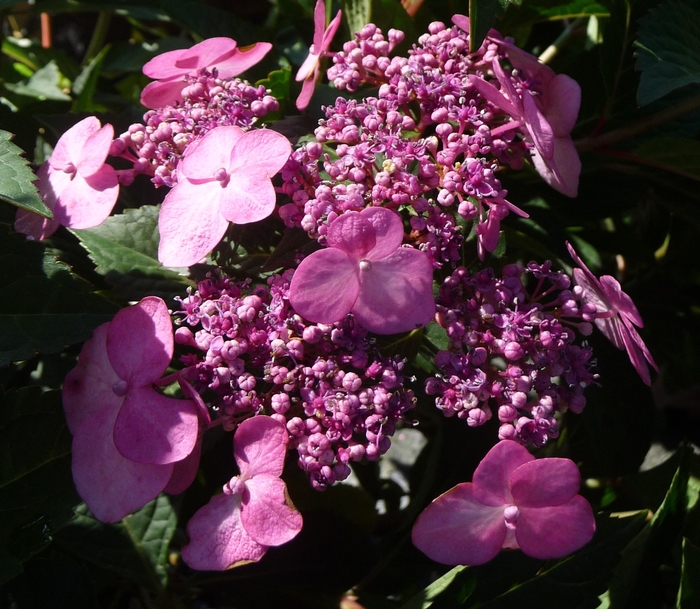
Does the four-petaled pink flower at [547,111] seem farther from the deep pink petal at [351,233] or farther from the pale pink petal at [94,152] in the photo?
the pale pink petal at [94,152]

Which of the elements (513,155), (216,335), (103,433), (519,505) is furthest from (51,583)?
(513,155)

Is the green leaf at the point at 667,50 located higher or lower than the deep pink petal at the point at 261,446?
higher

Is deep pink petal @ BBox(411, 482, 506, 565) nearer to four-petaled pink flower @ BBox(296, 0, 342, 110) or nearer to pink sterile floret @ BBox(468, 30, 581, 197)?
pink sterile floret @ BBox(468, 30, 581, 197)

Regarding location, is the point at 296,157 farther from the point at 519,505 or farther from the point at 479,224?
the point at 519,505

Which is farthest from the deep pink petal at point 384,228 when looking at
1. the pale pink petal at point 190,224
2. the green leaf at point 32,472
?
the green leaf at point 32,472

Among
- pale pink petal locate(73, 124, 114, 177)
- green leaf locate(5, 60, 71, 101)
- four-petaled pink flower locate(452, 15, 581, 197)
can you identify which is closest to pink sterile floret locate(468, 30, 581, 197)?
four-petaled pink flower locate(452, 15, 581, 197)

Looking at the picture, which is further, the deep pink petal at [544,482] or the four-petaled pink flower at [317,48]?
the four-petaled pink flower at [317,48]
